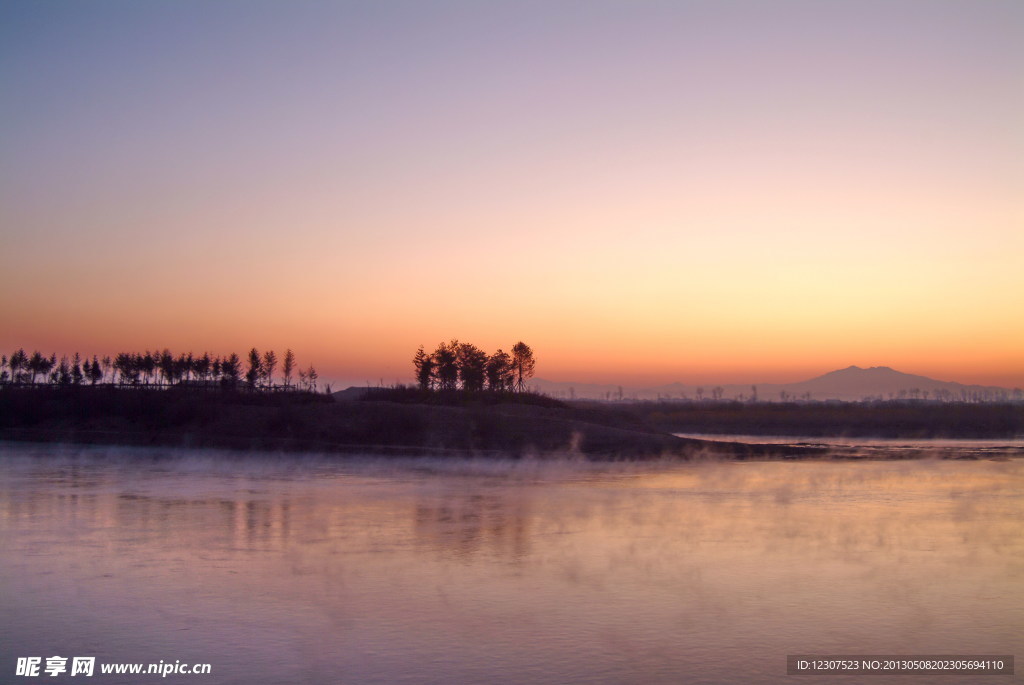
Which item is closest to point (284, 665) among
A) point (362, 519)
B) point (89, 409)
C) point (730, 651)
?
point (730, 651)

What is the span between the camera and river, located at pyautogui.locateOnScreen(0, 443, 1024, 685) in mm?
8625

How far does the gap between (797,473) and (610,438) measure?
13.0 meters

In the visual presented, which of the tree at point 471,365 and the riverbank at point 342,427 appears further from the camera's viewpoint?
the tree at point 471,365

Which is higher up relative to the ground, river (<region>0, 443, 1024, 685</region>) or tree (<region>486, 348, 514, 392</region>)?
tree (<region>486, 348, 514, 392</region>)

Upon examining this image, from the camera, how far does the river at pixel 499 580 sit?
8.62 metres

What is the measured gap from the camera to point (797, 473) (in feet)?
95.1

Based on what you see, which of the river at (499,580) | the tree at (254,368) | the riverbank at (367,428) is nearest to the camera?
the river at (499,580)

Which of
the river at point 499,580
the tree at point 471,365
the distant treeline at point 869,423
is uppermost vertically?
the tree at point 471,365

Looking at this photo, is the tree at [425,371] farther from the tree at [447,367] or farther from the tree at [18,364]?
the tree at [18,364]

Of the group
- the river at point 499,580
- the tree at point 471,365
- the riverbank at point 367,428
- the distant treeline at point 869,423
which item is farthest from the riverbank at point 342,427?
the distant treeline at point 869,423

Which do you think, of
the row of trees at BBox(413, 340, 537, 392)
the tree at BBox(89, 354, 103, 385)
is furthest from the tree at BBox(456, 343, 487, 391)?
the tree at BBox(89, 354, 103, 385)

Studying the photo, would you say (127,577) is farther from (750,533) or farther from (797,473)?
(797,473)

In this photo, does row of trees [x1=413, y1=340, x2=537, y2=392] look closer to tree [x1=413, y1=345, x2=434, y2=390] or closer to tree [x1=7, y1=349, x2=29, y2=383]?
tree [x1=413, y1=345, x2=434, y2=390]

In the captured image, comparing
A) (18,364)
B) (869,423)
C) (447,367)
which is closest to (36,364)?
(18,364)
